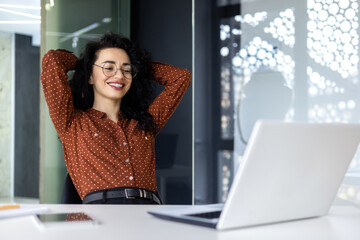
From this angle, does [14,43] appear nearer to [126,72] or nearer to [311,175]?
[126,72]

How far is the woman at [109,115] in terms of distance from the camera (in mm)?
2188

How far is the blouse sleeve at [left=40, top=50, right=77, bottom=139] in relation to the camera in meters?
2.25

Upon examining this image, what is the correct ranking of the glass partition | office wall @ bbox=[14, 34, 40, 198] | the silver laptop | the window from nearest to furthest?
the silver laptop < the window < the glass partition < office wall @ bbox=[14, 34, 40, 198]

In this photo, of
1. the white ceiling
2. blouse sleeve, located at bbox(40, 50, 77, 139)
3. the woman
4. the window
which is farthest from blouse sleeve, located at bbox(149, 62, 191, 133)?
the white ceiling

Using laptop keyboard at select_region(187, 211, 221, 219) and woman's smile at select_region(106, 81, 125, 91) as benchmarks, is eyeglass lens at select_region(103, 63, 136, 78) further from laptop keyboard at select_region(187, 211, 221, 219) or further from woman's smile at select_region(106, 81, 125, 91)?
laptop keyboard at select_region(187, 211, 221, 219)

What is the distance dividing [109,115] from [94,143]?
24cm

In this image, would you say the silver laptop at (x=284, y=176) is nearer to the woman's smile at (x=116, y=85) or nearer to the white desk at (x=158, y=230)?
the white desk at (x=158, y=230)

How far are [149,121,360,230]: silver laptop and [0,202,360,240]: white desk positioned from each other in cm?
3

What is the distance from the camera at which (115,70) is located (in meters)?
2.45

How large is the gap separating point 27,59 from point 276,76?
9.60 feet

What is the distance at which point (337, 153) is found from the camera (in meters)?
1.19

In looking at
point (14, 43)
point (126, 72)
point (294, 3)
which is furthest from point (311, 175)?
point (14, 43)

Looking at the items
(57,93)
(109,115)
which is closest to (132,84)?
(109,115)

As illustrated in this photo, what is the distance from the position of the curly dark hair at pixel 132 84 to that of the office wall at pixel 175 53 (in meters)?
1.32
